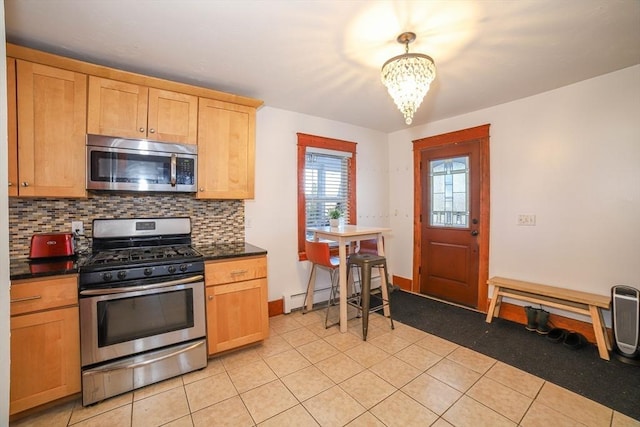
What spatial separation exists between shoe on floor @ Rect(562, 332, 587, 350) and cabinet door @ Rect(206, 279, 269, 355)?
270 cm

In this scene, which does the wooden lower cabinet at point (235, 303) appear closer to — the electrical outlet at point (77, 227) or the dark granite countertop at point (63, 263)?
the dark granite countertop at point (63, 263)

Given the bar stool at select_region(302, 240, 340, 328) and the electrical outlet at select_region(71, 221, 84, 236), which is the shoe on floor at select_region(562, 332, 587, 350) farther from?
the electrical outlet at select_region(71, 221, 84, 236)

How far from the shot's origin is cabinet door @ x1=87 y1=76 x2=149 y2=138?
6.51 ft

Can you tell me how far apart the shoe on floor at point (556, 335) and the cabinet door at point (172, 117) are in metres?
3.70

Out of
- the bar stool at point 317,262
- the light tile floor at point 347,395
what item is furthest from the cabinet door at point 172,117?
the light tile floor at point 347,395

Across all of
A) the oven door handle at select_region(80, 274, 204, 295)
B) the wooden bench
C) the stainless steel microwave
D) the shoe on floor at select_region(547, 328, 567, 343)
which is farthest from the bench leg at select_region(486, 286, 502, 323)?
the stainless steel microwave

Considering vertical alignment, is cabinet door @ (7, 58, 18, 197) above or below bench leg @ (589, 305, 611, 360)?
above

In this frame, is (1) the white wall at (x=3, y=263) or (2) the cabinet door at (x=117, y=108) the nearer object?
(1) the white wall at (x=3, y=263)

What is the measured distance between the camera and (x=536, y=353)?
236 centimetres

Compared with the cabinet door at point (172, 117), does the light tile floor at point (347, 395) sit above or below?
below

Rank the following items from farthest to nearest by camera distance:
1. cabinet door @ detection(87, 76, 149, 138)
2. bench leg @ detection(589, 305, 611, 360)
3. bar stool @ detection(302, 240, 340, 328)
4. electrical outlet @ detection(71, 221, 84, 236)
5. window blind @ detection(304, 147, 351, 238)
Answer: window blind @ detection(304, 147, 351, 238)
bar stool @ detection(302, 240, 340, 328)
bench leg @ detection(589, 305, 611, 360)
electrical outlet @ detection(71, 221, 84, 236)
cabinet door @ detection(87, 76, 149, 138)

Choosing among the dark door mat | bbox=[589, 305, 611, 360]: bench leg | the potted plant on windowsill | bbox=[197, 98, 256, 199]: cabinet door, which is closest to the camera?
the dark door mat

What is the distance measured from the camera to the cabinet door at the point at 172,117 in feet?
7.18

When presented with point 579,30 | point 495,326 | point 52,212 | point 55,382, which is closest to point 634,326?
point 495,326
